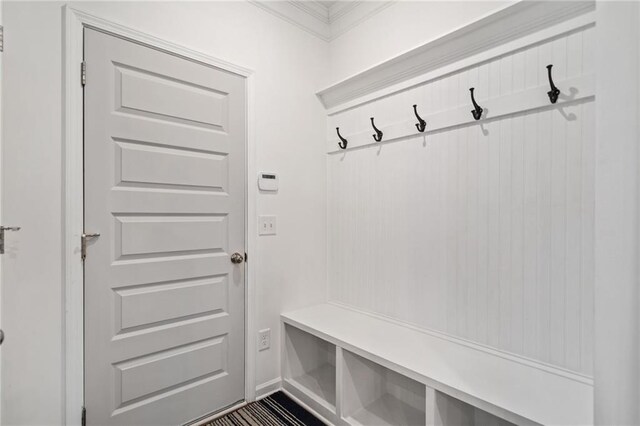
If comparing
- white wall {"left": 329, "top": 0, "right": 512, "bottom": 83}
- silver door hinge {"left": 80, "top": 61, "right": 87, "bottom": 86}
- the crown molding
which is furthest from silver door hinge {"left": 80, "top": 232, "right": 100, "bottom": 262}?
white wall {"left": 329, "top": 0, "right": 512, "bottom": 83}

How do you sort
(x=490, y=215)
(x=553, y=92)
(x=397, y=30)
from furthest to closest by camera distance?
(x=397, y=30) < (x=490, y=215) < (x=553, y=92)

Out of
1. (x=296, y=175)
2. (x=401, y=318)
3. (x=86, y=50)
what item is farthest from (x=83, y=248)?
(x=401, y=318)

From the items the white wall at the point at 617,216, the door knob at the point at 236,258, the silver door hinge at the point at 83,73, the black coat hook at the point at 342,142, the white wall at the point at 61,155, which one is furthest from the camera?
the black coat hook at the point at 342,142

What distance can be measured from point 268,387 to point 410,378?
1001 mm

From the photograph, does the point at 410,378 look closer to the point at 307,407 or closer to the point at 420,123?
the point at 307,407

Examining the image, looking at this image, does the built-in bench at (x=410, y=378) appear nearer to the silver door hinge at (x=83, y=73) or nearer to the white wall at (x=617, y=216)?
the white wall at (x=617, y=216)

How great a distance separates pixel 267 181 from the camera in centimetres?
205

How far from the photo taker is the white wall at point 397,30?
1.68 metres

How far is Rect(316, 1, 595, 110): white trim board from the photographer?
1310 millimetres

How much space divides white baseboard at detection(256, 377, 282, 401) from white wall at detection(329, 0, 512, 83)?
2.21 m

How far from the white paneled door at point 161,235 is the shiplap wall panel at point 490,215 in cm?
89

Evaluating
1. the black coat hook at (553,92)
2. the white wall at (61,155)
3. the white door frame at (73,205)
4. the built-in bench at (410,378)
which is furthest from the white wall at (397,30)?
the built-in bench at (410,378)

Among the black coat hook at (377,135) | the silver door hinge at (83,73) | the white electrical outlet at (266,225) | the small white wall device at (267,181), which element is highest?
the silver door hinge at (83,73)

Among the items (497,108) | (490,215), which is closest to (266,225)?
(490,215)
